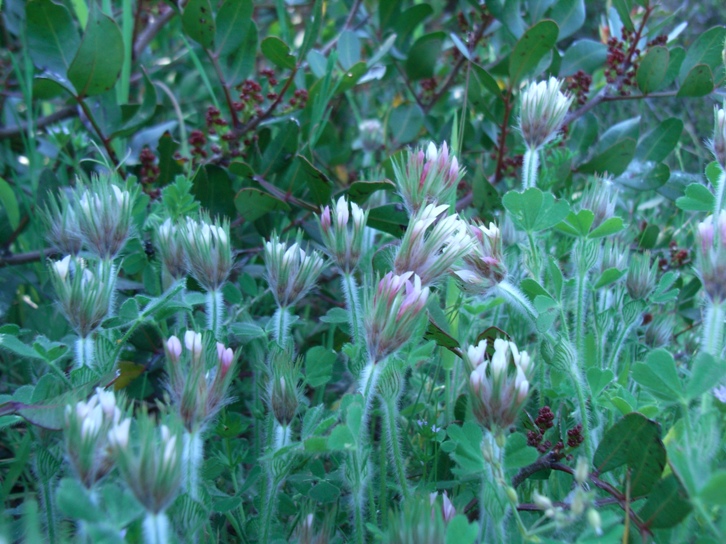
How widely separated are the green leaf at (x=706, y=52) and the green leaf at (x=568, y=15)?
0.38 metres

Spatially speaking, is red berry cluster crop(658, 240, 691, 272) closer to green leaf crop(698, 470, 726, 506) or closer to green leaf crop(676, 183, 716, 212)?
green leaf crop(676, 183, 716, 212)

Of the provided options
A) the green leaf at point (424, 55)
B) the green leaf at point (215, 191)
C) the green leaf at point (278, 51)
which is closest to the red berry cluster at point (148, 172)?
the green leaf at point (215, 191)

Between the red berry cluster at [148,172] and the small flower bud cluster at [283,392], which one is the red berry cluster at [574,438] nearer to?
the small flower bud cluster at [283,392]

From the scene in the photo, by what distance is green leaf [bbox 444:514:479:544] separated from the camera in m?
0.98

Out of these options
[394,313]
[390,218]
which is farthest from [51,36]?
[394,313]

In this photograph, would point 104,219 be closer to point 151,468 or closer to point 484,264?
point 151,468

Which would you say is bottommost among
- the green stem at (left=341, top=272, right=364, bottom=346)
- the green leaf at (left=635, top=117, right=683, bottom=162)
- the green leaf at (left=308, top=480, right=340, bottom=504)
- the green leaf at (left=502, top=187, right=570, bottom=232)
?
the green leaf at (left=308, top=480, right=340, bottom=504)

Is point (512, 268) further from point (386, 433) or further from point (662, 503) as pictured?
point (662, 503)

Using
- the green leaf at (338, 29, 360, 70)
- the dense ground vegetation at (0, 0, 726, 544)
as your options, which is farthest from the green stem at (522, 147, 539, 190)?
the green leaf at (338, 29, 360, 70)

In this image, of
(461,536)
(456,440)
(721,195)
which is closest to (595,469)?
(456,440)

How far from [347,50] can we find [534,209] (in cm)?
125

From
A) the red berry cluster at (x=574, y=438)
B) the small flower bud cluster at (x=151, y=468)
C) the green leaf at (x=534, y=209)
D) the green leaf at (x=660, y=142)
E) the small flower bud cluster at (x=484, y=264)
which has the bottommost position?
the red berry cluster at (x=574, y=438)

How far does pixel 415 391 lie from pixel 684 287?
0.97 m

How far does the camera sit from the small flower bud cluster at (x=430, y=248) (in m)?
1.26
